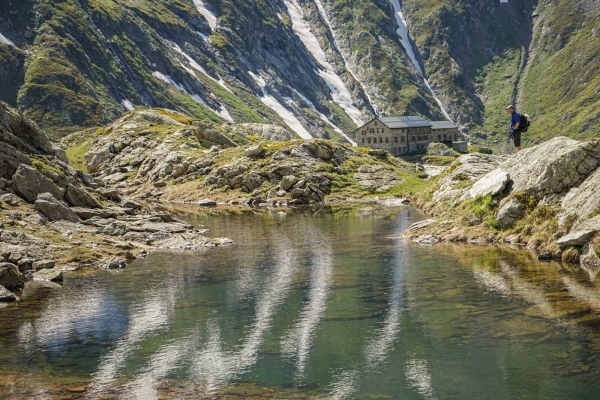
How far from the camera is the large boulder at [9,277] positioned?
160 ft

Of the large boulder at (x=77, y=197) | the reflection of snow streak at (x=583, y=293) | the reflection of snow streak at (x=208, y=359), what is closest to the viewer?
the reflection of snow streak at (x=208, y=359)

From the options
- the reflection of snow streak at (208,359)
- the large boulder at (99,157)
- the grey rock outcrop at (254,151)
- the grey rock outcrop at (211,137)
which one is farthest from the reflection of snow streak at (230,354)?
the large boulder at (99,157)

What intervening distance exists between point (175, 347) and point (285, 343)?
601cm

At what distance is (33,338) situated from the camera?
38594mm

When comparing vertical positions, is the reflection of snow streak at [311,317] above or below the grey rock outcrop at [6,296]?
below

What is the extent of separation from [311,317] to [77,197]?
147ft

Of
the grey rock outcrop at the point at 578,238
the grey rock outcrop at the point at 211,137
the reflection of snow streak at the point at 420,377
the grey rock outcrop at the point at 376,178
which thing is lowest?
the reflection of snow streak at the point at 420,377

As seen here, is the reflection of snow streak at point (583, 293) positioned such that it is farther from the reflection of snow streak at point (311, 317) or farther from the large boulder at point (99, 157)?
the large boulder at point (99, 157)

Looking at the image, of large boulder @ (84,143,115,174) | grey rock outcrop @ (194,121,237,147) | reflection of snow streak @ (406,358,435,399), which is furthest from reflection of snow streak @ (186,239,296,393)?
large boulder @ (84,143,115,174)

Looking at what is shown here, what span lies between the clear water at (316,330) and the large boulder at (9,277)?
1.33 meters

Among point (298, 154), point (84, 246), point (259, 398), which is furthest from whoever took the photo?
point (298, 154)

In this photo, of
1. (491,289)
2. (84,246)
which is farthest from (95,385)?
(84,246)

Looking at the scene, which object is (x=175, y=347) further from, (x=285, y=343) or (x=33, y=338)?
(x=33, y=338)

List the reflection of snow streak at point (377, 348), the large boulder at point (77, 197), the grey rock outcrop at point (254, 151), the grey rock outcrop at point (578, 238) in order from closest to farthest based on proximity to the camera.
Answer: the reflection of snow streak at point (377, 348) < the grey rock outcrop at point (578, 238) < the large boulder at point (77, 197) < the grey rock outcrop at point (254, 151)
